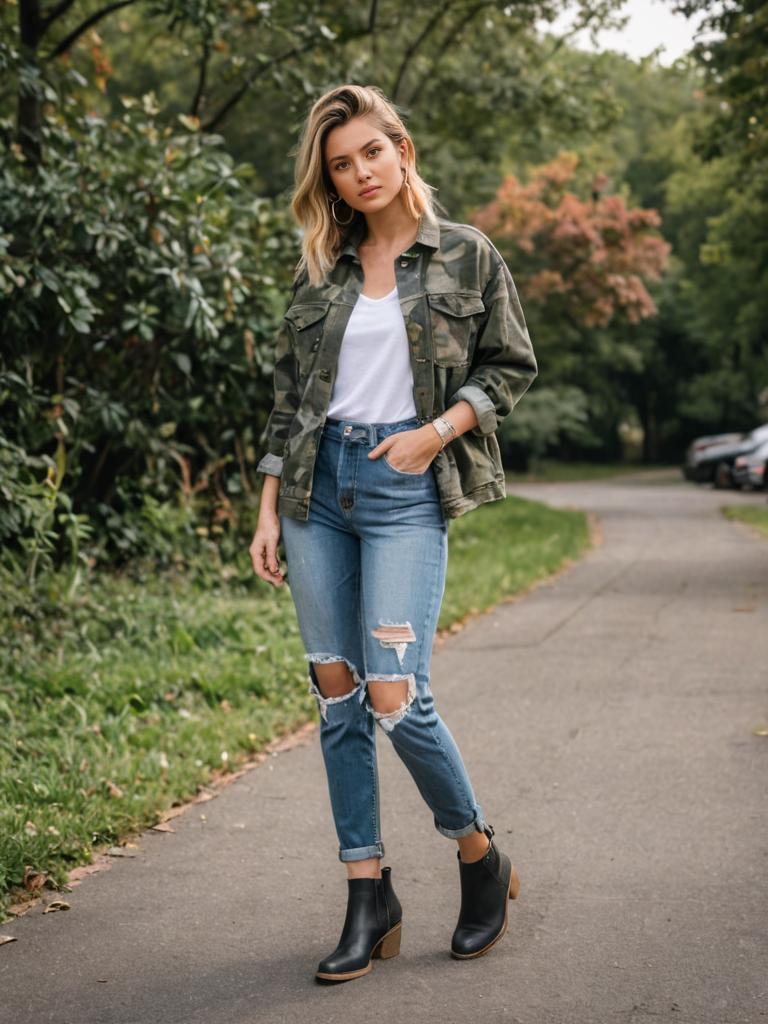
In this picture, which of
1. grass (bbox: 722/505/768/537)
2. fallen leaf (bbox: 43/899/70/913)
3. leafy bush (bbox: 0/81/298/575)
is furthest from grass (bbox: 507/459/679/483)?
fallen leaf (bbox: 43/899/70/913)

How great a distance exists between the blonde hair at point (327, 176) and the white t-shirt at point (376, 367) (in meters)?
0.19

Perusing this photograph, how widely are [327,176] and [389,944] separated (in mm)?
1953

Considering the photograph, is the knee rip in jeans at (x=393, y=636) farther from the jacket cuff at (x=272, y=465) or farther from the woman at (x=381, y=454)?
the jacket cuff at (x=272, y=465)

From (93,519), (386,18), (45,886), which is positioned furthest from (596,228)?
(45,886)

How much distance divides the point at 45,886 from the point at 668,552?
10.9 m

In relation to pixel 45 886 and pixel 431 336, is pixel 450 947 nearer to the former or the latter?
pixel 45 886

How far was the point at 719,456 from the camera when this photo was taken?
3006 cm

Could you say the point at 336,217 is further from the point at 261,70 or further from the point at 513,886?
the point at 261,70

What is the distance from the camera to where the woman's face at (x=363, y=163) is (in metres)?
3.10

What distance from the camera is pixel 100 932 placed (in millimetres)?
3402

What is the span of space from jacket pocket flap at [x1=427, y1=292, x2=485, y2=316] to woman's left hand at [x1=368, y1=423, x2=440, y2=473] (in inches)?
11.4

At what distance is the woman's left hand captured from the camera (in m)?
3.01

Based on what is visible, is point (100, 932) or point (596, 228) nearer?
point (100, 932)

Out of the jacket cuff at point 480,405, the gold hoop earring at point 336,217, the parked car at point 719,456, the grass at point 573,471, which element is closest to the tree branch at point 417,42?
the gold hoop earring at point 336,217
